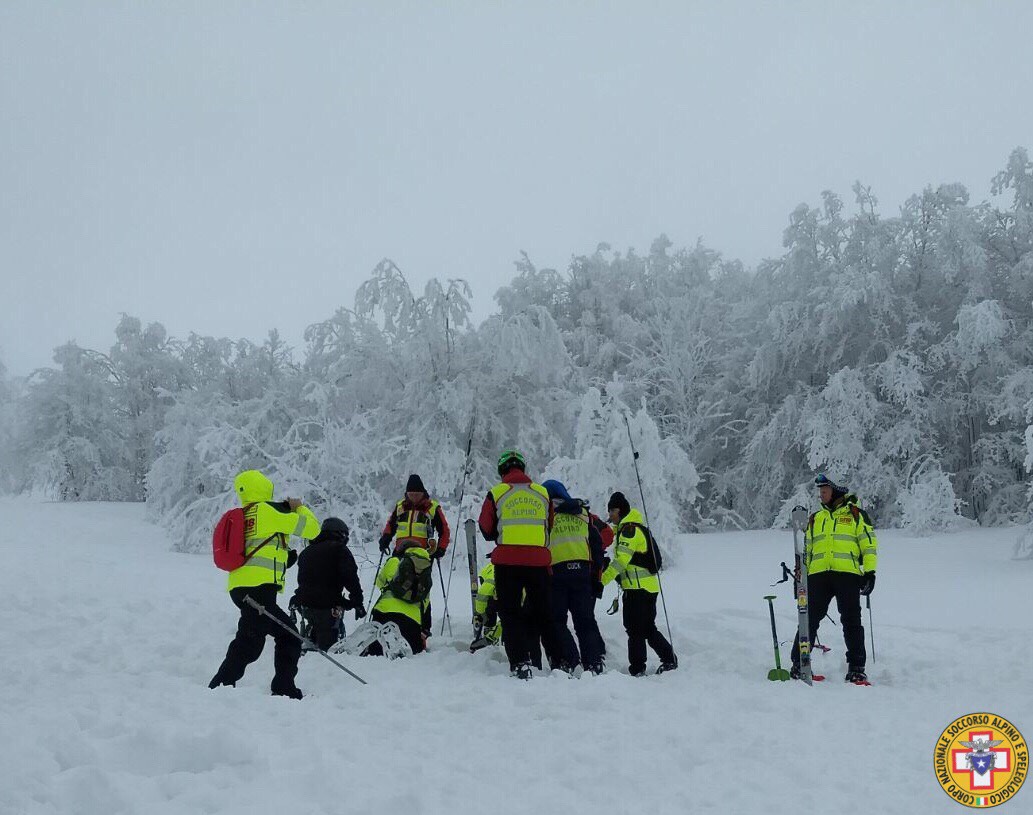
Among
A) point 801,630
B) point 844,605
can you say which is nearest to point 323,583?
point 801,630

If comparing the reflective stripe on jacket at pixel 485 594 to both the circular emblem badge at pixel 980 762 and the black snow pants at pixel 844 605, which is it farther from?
the circular emblem badge at pixel 980 762

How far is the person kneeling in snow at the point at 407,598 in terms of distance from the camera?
774 centimetres

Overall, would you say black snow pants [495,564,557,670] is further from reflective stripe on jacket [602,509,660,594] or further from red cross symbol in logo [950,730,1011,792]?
red cross symbol in logo [950,730,1011,792]

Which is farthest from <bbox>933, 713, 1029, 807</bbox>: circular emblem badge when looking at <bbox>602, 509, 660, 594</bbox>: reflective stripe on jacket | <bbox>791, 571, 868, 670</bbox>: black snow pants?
<bbox>602, 509, 660, 594</bbox>: reflective stripe on jacket

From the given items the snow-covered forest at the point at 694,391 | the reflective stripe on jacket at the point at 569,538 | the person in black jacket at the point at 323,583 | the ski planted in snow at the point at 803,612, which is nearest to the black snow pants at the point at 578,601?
the reflective stripe on jacket at the point at 569,538

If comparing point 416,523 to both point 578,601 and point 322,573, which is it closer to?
point 322,573

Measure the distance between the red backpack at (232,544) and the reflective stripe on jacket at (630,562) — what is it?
314 centimetres

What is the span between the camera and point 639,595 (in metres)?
7.40

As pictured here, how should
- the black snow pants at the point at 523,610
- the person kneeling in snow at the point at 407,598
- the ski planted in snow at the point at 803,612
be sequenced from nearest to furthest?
the black snow pants at the point at 523,610 < the ski planted in snow at the point at 803,612 < the person kneeling in snow at the point at 407,598

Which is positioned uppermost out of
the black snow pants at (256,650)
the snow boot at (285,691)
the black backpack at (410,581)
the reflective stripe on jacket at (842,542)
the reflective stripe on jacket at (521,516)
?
the reflective stripe on jacket at (521,516)

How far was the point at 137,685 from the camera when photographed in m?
5.39

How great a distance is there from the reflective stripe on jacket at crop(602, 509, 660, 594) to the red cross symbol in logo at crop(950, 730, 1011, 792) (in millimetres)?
3182

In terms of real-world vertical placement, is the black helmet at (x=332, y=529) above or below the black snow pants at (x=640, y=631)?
above

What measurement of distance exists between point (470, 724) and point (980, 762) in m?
2.71
